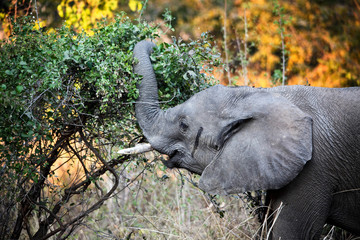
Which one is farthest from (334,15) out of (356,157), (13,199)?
(13,199)

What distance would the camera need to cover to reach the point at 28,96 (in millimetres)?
3818

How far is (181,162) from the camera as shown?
12.6 ft

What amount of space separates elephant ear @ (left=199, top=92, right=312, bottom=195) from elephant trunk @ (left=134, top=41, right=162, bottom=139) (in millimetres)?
601

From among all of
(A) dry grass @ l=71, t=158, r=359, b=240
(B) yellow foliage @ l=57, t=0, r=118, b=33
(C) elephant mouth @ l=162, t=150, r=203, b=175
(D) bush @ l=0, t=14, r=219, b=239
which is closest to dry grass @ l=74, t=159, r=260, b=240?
(A) dry grass @ l=71, t=158, r=359, b=240

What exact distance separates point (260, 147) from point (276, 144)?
122mm

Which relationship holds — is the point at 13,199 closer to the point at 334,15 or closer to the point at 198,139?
the point at 198,139

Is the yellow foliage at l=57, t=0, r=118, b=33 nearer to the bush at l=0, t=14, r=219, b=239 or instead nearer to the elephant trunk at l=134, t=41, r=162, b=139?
the bush at l=0, t=14, r=219, b=239

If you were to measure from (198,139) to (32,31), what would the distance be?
181 centimetres

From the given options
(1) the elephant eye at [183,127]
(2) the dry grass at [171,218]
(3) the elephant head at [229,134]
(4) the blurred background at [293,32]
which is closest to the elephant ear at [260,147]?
(3) the elephant head at [229,134]

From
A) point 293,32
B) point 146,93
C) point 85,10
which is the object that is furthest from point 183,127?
Result: point 293,32

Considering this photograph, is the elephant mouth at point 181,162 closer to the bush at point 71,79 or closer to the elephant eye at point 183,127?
the elephant eye at point 183,127

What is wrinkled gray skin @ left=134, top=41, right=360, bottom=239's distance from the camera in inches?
137

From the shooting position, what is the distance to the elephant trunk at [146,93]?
3824 millimetres

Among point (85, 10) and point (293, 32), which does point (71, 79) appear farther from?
point (293, 32)
